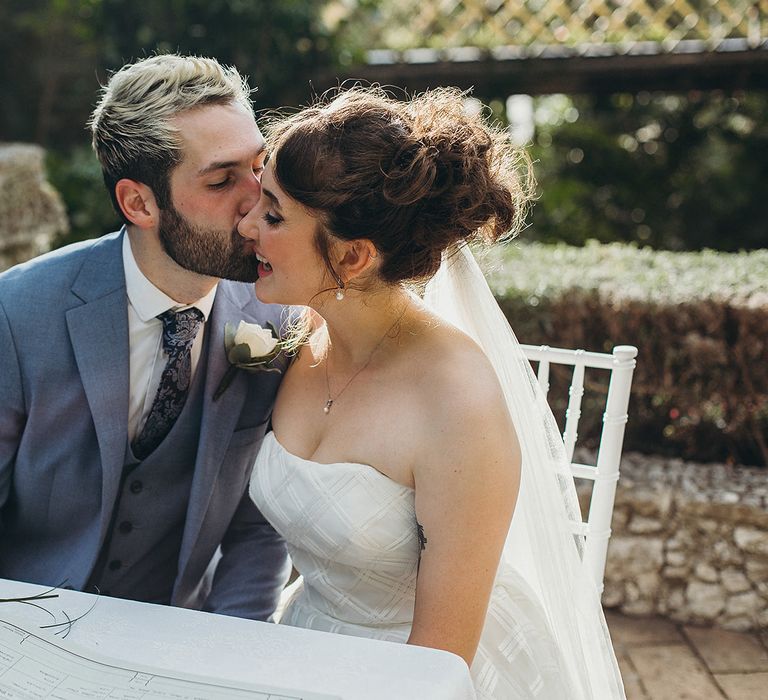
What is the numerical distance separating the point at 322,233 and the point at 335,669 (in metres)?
0.82

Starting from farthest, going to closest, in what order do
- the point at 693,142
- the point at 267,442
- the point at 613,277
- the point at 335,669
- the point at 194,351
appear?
1. the point at 693,142
2. the point at 613,277
3. the point at 194,351
4. the point at 267,442
5. the point at 335,669

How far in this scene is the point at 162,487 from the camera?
1.98 meters

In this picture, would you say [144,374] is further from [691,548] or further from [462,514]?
[691,548]

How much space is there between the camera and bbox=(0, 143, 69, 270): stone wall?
4.77 meters

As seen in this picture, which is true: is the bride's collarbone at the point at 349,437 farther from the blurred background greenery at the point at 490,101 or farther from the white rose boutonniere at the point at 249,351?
the blurred background greenery at the point at 490,101

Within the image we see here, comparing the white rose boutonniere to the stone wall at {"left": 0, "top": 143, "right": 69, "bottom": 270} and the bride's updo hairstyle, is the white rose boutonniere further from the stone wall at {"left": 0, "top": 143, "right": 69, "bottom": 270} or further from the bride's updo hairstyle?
the stone wall at {"left": 0, "top": 143, "right": 69, "bottom": 270}

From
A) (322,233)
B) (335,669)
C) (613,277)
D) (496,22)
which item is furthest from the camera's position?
(496,22)

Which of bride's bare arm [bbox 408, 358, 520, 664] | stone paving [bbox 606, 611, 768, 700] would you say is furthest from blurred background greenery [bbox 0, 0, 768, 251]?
bride's bare arm [bbox 408, 358, 520, 664]

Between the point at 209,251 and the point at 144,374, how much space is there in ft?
1.04

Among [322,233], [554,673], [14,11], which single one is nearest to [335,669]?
[554,673]

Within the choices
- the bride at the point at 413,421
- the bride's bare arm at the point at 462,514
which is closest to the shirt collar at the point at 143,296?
the bride at the point at 413,421

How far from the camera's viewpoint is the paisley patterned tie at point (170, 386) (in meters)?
1.98

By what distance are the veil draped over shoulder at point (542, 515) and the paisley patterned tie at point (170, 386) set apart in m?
0.61

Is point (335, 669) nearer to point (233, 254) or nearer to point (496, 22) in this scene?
point (233, 254)
